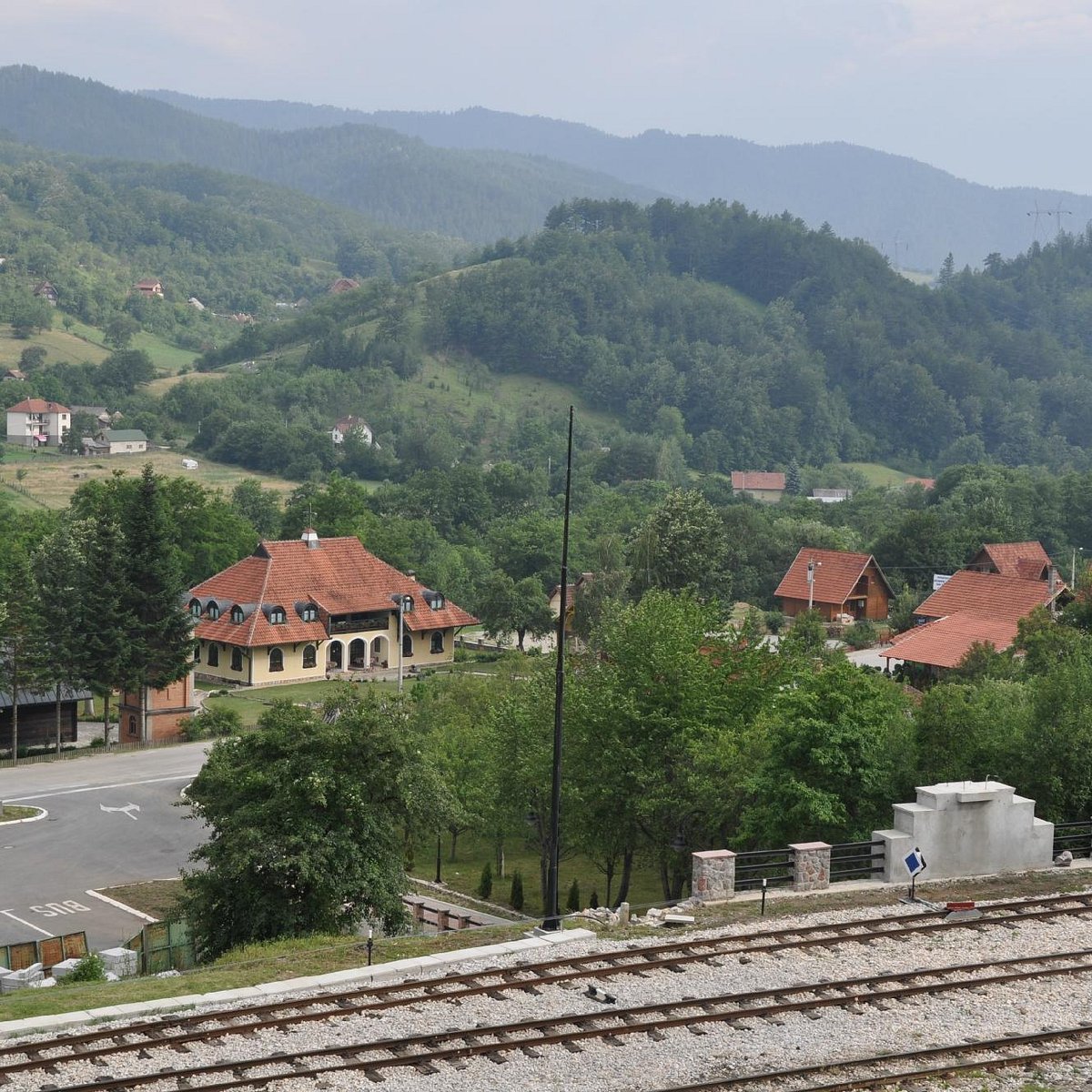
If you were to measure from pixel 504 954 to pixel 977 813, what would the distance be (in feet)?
25.7

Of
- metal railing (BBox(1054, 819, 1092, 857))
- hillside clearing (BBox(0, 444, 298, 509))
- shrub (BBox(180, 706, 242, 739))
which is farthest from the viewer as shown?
hillside clearing (BBox(0, 444, 298, 509))

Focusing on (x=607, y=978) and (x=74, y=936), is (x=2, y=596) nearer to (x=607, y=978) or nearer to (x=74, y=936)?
(x=74, y=936)

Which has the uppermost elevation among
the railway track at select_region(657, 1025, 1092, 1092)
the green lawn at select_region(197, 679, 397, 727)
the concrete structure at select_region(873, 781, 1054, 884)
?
the concrete structure at select_region(873, 781, 1054, 884)

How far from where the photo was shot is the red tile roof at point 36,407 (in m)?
146

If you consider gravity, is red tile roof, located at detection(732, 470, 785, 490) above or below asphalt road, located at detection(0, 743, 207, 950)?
above

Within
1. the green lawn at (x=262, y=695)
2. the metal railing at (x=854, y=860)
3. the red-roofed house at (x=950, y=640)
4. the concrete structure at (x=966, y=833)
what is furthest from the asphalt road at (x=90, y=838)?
the red-roofed house at (x=950, y=640)

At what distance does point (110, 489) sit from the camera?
74.1m

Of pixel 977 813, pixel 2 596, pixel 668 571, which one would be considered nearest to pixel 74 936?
pixel 977 813

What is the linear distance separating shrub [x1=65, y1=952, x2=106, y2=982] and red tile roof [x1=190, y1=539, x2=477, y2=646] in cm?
4154

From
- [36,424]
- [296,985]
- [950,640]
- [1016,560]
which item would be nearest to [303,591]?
[950,640]

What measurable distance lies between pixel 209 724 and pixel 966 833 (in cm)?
3620

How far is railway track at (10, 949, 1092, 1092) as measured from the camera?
612 inches

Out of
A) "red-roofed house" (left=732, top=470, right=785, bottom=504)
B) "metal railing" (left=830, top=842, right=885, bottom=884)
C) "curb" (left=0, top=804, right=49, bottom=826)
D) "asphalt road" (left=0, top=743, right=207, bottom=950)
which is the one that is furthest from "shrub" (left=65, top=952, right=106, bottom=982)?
"red-roofed house" (left=732, top=470, right=785, bottom=504)

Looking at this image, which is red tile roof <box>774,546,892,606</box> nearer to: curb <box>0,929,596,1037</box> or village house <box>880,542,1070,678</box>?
village house <box>880,542,1070,678</box>
